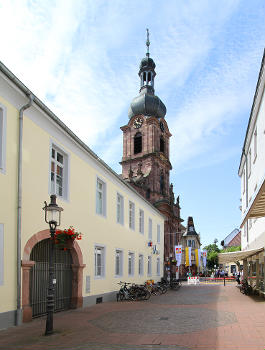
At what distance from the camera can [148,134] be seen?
5738 cm

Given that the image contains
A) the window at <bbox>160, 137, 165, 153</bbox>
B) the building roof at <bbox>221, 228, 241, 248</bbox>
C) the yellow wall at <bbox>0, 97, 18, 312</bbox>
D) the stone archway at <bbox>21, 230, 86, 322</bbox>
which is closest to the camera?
the yellow wall at <bbox>0, 97, 18, 312</bbox>

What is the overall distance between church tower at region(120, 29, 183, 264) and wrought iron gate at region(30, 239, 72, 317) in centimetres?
3993

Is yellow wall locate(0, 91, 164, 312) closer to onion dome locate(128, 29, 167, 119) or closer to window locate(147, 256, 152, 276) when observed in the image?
window locate(147, 256, 152, 276)

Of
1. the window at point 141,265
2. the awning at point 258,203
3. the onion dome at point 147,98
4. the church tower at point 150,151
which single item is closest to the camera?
the awning at point 258,203

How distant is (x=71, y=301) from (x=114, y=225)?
5706 millimetres

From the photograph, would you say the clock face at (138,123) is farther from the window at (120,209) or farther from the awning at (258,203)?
the awning at (258,203)

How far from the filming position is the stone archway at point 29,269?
10289 mm

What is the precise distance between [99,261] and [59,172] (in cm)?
550

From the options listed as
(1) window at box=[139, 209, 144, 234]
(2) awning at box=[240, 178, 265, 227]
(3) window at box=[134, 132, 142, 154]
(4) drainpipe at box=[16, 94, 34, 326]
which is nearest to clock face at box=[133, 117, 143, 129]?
(3) window at box=[134, 132, 142, 154]

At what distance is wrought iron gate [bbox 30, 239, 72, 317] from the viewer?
11367 mm

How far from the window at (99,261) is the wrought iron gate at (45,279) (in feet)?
8.86

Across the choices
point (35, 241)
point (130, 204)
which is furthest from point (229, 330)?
point (130, 204)

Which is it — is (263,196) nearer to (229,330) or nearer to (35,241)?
(229,330)

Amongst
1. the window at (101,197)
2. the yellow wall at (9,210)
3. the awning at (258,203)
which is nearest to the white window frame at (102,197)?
the window at (101,197)
